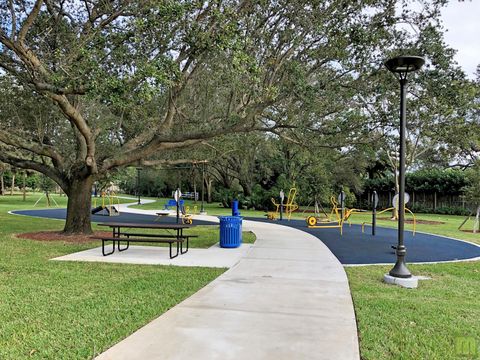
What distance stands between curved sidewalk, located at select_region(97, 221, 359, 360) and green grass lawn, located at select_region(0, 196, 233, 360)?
309mm

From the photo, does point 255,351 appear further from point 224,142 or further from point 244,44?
point 224,142

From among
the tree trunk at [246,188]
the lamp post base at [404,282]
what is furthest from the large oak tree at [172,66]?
the tree trunk at [246,188]

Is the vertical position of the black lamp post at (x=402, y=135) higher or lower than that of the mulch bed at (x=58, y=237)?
higher

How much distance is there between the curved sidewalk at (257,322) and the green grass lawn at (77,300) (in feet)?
1.01

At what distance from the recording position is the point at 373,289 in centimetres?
685

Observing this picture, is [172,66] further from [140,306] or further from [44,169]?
[44,169]

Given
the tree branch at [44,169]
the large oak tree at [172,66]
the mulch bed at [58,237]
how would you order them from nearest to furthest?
1. the large oak tree at [172,66]
2. the mulch bed at [58,237]
3. the tree branch at [44,169]

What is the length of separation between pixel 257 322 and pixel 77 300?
261cm

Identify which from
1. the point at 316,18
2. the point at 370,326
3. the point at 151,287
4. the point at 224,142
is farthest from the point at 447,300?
the point at 224,142

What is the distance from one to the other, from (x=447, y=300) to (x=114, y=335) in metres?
4.77

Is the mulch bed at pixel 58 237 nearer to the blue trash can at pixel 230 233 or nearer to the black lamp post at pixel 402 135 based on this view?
the blue trash can at pixel 230 233

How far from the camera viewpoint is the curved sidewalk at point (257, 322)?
4.07 metres

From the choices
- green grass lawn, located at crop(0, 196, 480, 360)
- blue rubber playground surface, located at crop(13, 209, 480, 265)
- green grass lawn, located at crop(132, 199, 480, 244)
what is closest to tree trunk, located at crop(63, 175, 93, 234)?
green grass lawn, located at crop(0, 196, 480, 360)

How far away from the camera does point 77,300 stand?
5883 millimetres
